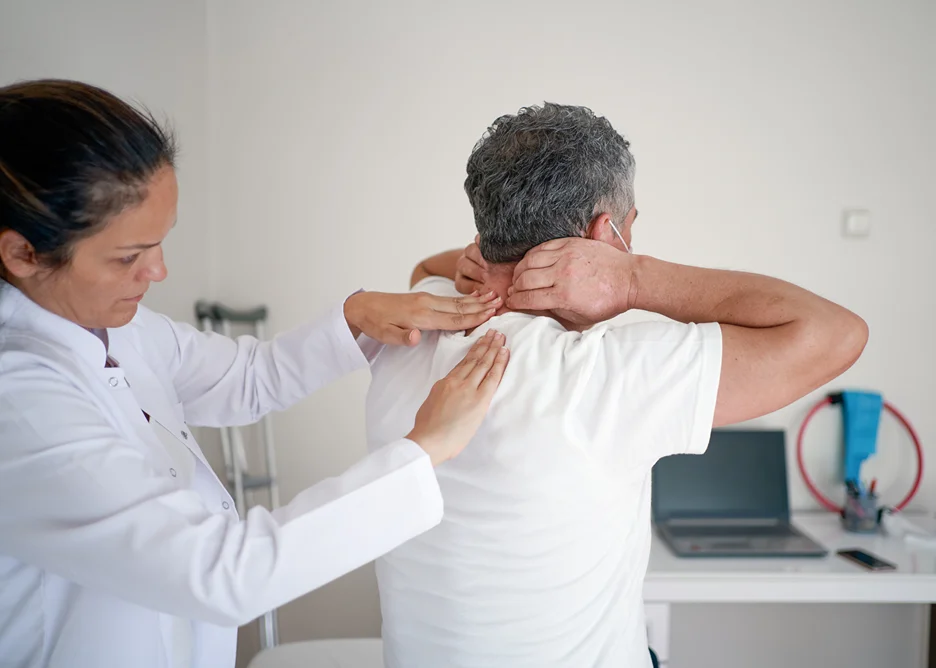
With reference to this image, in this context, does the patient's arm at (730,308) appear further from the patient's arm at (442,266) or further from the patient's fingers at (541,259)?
the patient's arm at (442,266)

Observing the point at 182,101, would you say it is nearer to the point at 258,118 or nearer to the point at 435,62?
the point at 258,118

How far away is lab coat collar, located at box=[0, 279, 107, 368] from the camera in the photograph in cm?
91

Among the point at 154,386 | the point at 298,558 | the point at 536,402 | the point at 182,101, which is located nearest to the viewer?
the point at 298,558

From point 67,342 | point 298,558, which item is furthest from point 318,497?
point 67,342

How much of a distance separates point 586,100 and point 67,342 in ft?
6.26

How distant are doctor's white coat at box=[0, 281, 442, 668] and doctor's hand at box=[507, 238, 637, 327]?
306 millimetres

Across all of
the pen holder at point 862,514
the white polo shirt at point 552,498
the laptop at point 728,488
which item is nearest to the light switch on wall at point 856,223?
the laptop at point 728,488

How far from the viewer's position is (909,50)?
2375mm

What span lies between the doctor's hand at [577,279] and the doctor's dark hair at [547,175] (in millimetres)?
35

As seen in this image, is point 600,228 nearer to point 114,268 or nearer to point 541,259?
point 541,259

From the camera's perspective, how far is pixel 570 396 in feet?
2.96

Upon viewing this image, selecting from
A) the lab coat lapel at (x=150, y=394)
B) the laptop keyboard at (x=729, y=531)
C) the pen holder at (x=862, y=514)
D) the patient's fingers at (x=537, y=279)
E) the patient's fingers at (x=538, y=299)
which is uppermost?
the patient's fingers at (x=537, y=279)

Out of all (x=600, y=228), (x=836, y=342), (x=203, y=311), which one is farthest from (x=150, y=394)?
(x=203, y=311)

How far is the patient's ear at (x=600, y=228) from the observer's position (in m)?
1.06
